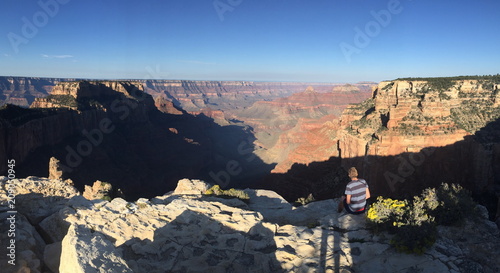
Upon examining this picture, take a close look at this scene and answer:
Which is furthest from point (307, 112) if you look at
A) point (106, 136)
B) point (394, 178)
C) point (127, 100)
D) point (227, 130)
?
point (394, 178)

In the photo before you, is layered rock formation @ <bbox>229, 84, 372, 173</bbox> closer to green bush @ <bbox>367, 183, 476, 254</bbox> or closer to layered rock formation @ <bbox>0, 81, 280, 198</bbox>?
layered rock formation @ <bbox>0, 81, 280, 198</bbox>

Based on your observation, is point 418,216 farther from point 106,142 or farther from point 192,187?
point 106,142

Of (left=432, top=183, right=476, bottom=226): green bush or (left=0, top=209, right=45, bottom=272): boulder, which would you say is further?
(left=432, top=183, right=476, bottom=226): green bush

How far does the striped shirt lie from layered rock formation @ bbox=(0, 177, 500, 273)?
0.45 m

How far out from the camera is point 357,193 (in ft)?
35.3

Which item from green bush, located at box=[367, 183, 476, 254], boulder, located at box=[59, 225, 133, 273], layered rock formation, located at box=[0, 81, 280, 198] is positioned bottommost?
layered rock formation, located at box=[0, 81, 280, 198]

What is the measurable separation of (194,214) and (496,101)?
41022 millimetres

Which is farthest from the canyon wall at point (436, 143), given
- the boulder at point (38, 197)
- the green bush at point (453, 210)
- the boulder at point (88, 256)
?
the boulder at point (88, 256)

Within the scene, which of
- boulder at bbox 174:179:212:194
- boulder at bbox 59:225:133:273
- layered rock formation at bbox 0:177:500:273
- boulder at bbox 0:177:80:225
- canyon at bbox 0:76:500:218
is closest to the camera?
boulder at bbox 59:225:133:273

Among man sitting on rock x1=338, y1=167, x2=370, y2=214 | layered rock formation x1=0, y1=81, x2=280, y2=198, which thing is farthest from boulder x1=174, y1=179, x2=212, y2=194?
layered rock formation x1=0, y1=81, x2=280, y2=198

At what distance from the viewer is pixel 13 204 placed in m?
10.9

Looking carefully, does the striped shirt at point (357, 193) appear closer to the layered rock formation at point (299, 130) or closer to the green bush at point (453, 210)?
the green bush at point (453, 210)

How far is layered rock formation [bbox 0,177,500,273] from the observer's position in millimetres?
7645

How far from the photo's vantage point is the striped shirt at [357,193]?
10.7m
